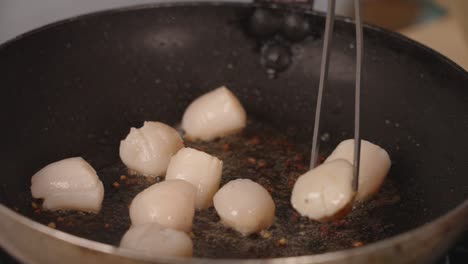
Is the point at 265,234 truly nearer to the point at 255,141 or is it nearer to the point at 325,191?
the point at 325,191

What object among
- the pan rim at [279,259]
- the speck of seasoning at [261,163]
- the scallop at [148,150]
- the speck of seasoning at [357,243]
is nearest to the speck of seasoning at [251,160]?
the speck of seasoning at [261,163]

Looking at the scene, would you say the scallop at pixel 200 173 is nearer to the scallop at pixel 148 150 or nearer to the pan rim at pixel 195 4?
the scallop at pixel 148 150

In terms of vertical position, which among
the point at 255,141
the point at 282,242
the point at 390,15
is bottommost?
the point at 282,242

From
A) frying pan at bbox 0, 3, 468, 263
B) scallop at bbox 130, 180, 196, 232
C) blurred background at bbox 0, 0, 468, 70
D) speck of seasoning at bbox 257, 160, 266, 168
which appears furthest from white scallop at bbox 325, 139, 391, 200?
blurred background at bbox 0, 0, 468, 70

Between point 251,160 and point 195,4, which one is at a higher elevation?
point 195,4

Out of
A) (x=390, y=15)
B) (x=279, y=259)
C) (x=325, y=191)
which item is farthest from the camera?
(x=390, y=15)

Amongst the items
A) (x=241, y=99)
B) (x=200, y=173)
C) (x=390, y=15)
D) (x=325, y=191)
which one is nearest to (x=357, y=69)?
(x=325, y=191)

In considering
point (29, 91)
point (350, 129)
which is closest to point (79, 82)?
point (29, 91)

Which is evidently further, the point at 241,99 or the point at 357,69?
the point at 241,99

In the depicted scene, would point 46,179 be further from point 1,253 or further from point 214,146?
point 214,146
